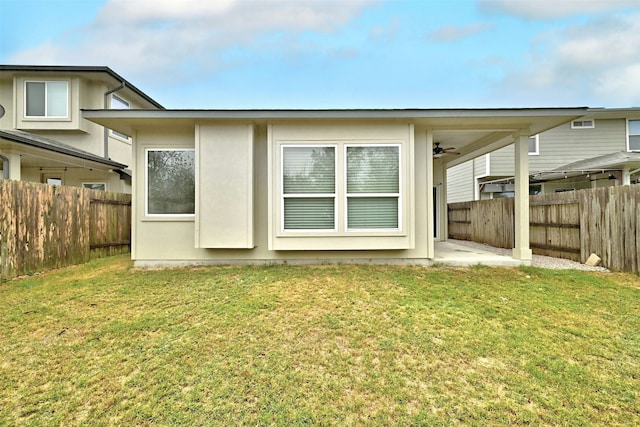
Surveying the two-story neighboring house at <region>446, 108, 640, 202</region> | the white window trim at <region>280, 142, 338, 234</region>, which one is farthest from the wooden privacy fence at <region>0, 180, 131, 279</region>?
the two-story neighboring house at <region>446, 108, 640, 202</region>

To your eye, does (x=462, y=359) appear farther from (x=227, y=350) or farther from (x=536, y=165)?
(x=536, y=165)

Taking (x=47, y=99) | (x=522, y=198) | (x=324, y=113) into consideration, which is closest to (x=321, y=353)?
(x=324, y=113)

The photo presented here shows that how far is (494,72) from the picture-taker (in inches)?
782

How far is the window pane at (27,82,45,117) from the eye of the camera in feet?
32.7

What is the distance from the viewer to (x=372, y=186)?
588 cm

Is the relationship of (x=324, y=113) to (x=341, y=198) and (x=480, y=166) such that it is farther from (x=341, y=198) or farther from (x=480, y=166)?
(x=480, y=166)

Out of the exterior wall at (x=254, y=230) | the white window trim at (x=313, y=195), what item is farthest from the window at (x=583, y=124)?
the white window trim at (x=313, y=195)

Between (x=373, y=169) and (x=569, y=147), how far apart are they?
1281cm

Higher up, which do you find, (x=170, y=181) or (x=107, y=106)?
(x=107, y=106)

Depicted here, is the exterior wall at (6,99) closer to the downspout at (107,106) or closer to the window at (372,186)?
the downspout at (107,106)

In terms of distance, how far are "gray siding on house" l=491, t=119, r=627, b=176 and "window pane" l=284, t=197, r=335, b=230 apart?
1065 cm

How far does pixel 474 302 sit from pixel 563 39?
20.0 meters

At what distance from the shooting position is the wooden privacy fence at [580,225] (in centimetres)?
545

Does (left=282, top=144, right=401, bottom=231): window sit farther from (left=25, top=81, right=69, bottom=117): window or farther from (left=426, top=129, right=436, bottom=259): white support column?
(left=25, top=81, right=69, bottom=117): window
